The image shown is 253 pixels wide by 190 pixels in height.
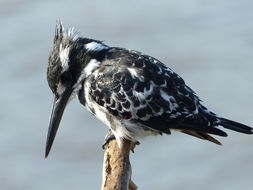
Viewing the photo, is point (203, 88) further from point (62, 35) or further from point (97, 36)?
point (62, 35)

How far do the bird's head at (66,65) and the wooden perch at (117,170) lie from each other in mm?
622

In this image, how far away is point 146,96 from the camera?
603 centimetres

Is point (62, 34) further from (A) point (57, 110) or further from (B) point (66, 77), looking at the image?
(A) point (57, 110)

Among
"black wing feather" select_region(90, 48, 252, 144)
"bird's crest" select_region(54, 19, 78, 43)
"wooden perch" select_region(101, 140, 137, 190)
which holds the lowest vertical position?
"wooden perch" select_region(101, 140, 137, 190)

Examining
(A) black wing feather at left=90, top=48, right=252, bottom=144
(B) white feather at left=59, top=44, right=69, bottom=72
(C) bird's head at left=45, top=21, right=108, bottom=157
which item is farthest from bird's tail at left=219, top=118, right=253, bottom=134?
(B) white feather at left=59, top=44, right=69, bottom=72

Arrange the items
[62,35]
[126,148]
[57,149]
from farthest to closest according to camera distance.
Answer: [57,149]
[62,35]
[126,148]

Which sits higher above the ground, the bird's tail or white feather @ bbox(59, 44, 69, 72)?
white feather @ bbox(59, 44, 69, 72)

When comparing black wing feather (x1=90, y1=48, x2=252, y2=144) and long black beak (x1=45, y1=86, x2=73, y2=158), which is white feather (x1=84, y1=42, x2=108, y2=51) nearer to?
black wing feather (x1=90, y1=48, x2=252, y2=144)

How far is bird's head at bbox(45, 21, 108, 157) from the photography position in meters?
5.91

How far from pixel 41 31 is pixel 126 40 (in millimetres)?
742

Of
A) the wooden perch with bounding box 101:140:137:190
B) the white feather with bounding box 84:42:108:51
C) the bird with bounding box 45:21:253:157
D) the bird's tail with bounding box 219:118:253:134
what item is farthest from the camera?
the white feather with bounding box 84:42:108:51

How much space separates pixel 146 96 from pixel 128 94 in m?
0.11

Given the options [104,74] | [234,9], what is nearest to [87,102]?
[104,74]

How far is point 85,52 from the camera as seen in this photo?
20.1ft
